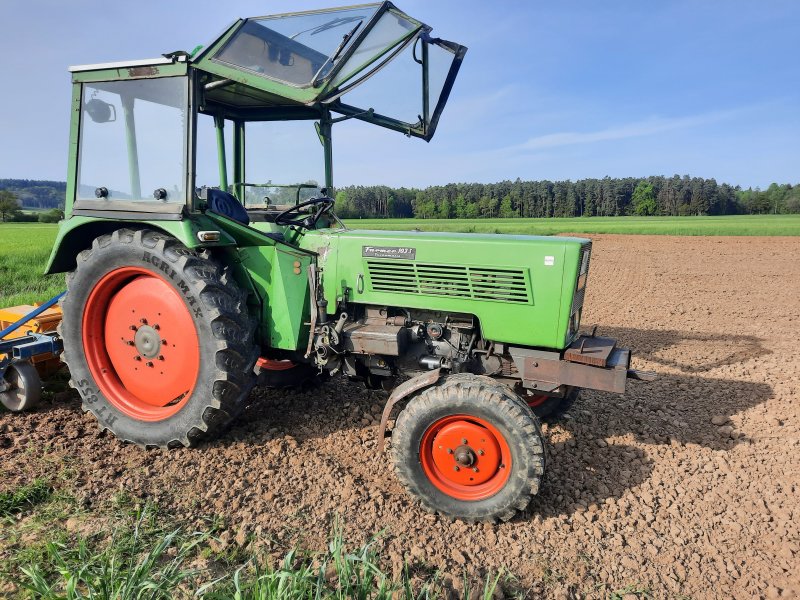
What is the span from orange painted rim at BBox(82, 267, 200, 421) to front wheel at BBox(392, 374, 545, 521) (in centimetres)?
150

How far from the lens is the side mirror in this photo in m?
3.47

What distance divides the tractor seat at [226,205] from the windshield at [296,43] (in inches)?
35.8

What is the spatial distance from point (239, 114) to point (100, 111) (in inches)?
38.5

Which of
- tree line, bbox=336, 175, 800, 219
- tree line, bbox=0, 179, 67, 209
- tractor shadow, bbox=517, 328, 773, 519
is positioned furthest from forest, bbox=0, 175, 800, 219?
tractor shadow, bbox=517, 328, 773, 519

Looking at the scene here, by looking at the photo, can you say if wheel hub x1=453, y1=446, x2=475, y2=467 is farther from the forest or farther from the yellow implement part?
the forest

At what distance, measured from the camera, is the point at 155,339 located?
3.49 m

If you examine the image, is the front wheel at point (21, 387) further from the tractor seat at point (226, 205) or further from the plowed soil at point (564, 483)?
the tractor seat at point (226, 205)

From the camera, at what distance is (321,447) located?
3.69 metres

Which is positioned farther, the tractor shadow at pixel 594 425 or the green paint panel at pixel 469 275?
the tractor shadow at pixel 594 425

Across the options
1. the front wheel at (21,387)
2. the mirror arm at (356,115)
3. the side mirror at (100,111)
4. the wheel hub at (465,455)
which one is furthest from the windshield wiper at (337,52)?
the front wheel at (21,387)

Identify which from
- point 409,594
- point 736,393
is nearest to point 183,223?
point 409,594

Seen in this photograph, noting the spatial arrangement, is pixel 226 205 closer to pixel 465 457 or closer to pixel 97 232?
pixel 97 232

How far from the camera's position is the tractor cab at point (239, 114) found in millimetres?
2973

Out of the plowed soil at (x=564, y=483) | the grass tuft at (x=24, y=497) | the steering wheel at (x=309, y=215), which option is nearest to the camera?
the plowed soil at (x=564, y=483)
